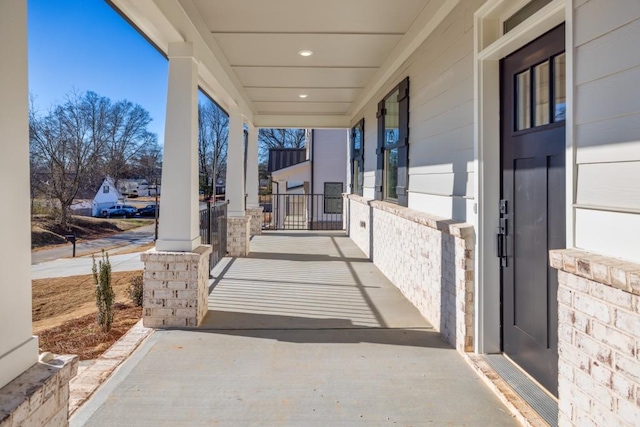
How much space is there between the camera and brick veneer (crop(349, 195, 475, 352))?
120 inches

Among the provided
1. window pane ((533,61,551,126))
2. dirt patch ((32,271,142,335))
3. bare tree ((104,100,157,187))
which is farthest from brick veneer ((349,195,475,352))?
bare tree ((104,100,157,187))

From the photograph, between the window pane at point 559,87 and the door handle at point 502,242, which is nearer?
the window pane at point 559,87

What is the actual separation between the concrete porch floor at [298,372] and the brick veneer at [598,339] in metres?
0.57

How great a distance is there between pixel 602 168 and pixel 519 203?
98 cm

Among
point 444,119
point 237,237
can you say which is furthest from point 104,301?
point 444,119

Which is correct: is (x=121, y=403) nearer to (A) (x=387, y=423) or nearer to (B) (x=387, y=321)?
(A) (x=387, y=423)

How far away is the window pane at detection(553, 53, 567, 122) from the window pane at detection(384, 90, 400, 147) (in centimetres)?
327

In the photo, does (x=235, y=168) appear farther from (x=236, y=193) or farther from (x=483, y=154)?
(x=483, y=154)

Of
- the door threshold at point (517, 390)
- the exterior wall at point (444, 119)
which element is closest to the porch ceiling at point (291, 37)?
the exterior wall at point (444, 119)

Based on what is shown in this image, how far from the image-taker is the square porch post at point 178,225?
3740 mm

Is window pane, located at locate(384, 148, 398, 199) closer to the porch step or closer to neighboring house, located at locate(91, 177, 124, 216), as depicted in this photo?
the porch step

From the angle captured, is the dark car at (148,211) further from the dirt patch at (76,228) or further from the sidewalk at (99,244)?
the sidewalk at (99,244)

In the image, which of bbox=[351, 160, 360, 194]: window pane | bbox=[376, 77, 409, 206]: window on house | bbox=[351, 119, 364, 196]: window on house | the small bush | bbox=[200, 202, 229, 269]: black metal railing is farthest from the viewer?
bbox=[351, 160, 360, 194]: window pane

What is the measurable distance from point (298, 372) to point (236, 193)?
5122 millimetres
